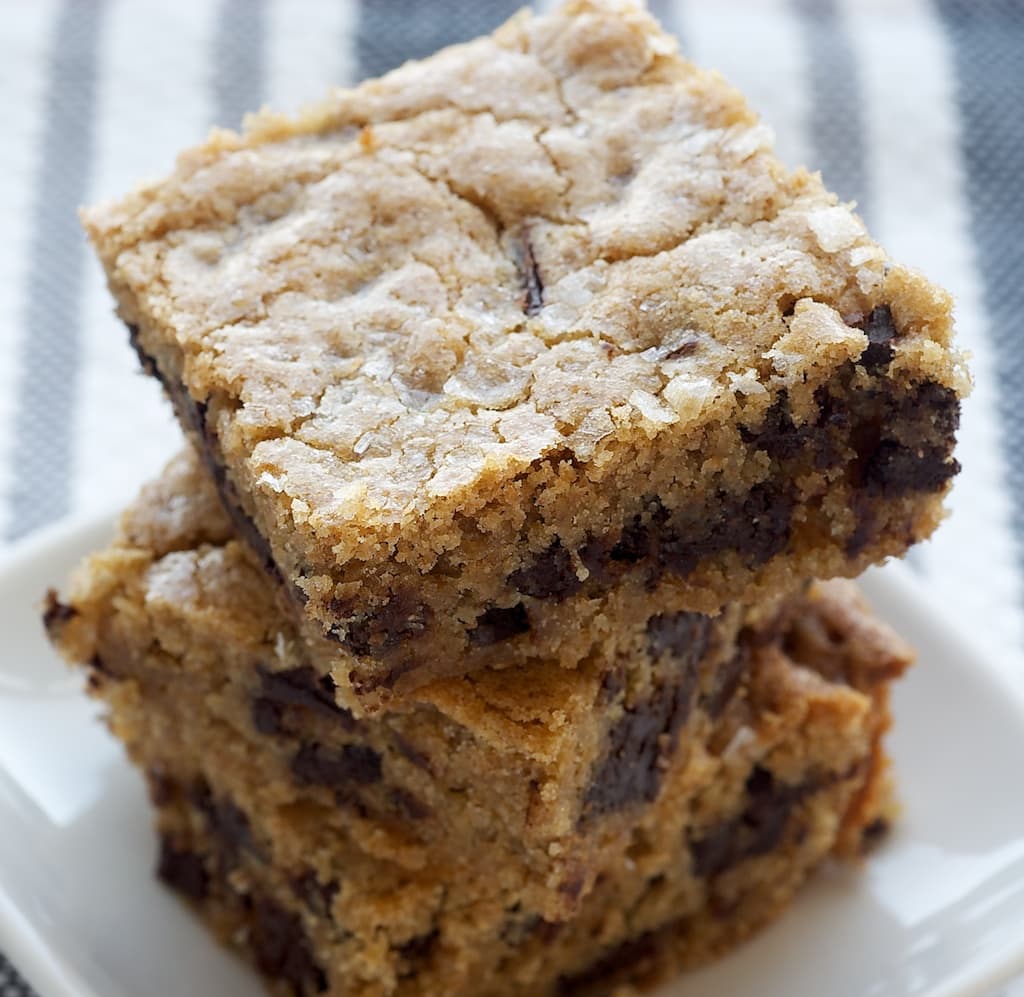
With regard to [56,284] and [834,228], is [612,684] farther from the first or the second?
[56,284]

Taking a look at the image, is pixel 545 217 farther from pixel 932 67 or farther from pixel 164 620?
pixel 932 67

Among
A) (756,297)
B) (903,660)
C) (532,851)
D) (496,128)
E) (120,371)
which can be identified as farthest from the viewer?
(120,371)

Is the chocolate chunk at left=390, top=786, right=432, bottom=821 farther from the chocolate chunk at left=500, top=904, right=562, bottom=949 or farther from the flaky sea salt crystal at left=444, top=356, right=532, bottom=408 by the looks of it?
the flaky sea salt crystal at left=444, top=356, right=532, bottom=408

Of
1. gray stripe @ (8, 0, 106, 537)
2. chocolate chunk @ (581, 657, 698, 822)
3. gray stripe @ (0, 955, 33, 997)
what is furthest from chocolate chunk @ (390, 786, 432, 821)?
gray stripe @ (8, 0, 106, 537)

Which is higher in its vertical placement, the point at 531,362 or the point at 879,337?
the point at 531,362

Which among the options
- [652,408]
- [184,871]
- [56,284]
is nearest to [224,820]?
[184,871]

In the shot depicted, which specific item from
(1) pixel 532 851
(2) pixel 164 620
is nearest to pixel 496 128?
(2) pixel 164 620
